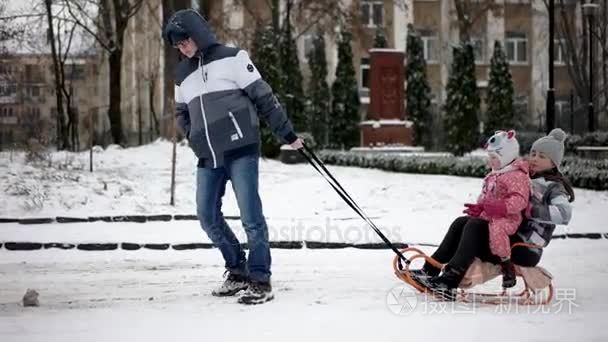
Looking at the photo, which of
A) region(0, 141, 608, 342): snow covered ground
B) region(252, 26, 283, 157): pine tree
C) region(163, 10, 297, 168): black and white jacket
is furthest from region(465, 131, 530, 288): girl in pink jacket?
region(252, 26, 283, 157): pine tree

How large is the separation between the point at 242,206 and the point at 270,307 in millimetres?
802

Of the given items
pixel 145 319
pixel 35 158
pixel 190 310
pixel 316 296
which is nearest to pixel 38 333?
pixel 145 319

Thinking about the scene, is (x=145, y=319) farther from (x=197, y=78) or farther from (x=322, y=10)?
(x=322, y=10)

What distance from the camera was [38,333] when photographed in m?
4.54

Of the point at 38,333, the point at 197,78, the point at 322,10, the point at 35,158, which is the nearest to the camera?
the point at 38,333

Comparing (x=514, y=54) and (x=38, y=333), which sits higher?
(x=514, y=54)

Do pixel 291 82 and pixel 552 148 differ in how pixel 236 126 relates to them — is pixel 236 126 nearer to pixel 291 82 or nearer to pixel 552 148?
pixel 552 148

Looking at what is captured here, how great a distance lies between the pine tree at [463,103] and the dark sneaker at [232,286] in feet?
74.2

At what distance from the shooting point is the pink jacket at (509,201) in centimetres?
529

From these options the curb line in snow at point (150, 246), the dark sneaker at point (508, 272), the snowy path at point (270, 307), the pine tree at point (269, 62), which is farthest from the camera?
the pine tree at point (269, 62)

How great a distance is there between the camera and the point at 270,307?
5328 millimetres

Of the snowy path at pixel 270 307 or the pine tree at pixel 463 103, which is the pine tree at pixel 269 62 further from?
the snowy path at pixel 270 307

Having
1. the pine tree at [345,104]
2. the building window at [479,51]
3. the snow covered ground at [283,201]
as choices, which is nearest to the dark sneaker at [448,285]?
the snow covered ground at [283,201]

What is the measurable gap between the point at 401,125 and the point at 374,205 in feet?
40.6
